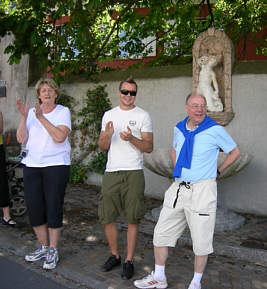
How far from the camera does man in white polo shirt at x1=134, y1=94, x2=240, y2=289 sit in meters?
3.06

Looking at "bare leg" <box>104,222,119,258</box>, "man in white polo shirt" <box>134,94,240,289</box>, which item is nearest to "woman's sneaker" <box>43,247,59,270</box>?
"bare leg" <box>104,222,119,258</box>

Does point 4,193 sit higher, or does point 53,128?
point 53,128

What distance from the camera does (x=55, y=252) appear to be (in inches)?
153

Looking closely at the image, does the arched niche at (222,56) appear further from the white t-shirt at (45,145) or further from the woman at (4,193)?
the woman at (4,193)

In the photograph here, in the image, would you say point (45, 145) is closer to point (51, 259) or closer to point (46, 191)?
point (46, 191)

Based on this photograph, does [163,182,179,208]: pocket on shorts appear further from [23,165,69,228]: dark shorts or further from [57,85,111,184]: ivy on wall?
[57,85,111,184]: ivy on wall

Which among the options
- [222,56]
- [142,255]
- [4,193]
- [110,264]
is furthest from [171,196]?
[222,56]

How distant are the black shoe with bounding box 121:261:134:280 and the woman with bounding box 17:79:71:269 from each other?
765 millimetres

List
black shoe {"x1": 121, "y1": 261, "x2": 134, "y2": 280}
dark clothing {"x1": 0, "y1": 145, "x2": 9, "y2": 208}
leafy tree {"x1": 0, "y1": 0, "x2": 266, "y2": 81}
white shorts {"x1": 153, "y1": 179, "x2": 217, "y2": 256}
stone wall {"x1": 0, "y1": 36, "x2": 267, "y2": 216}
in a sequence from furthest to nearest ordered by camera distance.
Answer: leafy tree {"x1": 0, "y1": 0, "x2": 266, "y2": 81}
stone wall {"x1": 0, "y1": 36, "x2": 267, "y2": 216}
dark clothing {"x1": 0, "y1": 145, "x2": 9, "y2": 208}
black shoe {"x1": 121, "y1": 261, "x2": 134, "y2": 280}
white shorts {"x1": 153, "y1": 179, "x2": 217, "y2": 256}

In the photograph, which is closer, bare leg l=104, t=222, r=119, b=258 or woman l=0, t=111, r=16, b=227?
bare leg l=104, t=222, r=119, b=258

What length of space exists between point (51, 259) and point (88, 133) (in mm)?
4470

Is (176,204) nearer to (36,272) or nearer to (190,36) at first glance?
(36,272)

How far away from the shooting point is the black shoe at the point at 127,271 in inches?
139

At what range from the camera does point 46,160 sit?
374cm
